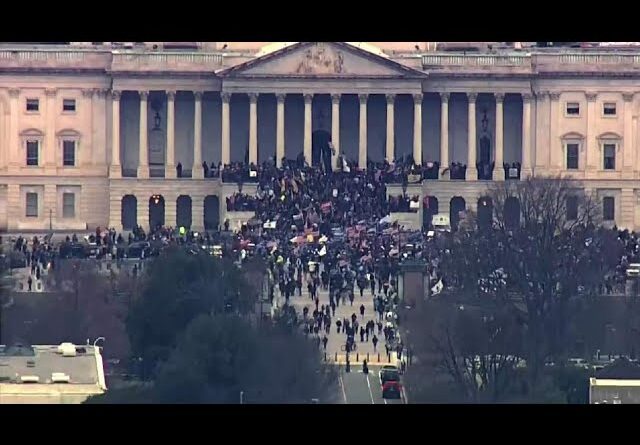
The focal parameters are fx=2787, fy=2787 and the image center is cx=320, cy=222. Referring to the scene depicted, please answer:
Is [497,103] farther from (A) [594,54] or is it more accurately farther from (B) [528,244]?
(B) [528,244]

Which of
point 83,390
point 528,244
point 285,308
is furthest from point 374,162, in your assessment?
point 83,390

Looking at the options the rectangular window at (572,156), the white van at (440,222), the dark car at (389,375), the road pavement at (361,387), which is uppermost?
the rectangular window at (572,156)

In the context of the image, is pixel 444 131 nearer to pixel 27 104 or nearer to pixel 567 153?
pixel 567 153

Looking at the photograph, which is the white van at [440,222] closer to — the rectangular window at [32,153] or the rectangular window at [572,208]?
the rectangular window at [572,208]

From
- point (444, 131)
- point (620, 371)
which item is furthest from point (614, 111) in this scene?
point (620, 371)

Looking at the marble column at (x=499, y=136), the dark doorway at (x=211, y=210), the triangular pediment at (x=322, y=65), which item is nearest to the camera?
the dark doorway at (x=211, y=210)

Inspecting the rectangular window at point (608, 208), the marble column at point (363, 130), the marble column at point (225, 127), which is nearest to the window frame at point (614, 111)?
the rectangular window at point (608, 208)

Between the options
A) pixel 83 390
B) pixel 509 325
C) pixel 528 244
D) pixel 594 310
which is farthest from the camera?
pixel 528 244
